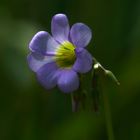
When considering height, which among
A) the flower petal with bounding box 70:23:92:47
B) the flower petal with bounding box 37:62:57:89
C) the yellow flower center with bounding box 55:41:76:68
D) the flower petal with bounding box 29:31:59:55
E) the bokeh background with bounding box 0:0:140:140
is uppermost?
the flower petal with bounding box 70:23:92:47

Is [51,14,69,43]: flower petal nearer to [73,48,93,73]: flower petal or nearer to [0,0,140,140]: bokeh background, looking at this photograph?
[73,48,93,73]: flower petal

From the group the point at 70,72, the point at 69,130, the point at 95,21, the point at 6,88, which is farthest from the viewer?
the point at 95,21

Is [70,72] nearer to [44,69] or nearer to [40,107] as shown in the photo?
[44,69]

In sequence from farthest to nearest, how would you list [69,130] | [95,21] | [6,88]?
[95,21]
[6,88]
[69,130]

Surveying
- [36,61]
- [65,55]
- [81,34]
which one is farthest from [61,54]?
[81,34]

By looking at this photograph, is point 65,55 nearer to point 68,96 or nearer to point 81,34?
point 81,34

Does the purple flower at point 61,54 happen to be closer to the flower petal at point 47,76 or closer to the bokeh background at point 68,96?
the flower petal at point 47,76

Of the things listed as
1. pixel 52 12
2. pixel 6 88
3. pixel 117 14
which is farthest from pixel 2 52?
pixel 117 14

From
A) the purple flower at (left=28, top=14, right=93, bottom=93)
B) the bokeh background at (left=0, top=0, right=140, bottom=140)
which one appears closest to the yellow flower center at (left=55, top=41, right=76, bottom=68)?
the purple flower at (left=28, top=14, right=93, bottom=93)
